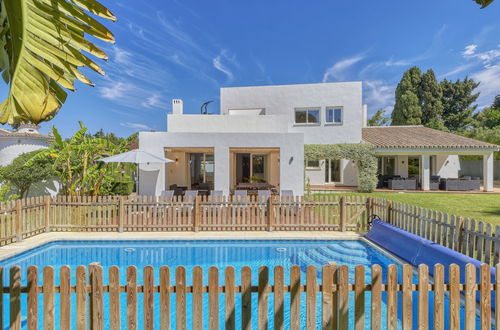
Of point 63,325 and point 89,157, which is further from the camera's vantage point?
point 89,157

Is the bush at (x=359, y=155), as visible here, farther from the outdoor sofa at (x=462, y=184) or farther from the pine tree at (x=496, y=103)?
the pine tree at (x=496, y=103)

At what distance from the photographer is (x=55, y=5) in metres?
1.82

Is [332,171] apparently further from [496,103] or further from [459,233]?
[496,103]

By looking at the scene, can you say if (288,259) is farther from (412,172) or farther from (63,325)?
(412,172)

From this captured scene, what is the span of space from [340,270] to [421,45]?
29255 mm

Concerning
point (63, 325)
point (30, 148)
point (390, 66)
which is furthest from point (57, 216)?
point (390, 66)

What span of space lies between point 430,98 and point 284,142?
45.0 m

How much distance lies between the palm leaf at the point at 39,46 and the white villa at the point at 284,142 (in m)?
12.3

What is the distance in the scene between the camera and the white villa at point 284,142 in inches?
565

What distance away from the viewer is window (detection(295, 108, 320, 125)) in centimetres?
2289

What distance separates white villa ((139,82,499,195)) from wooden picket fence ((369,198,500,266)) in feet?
19.4

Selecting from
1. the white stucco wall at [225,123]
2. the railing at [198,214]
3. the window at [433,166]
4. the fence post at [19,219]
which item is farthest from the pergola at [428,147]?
the fence post at [19,219]

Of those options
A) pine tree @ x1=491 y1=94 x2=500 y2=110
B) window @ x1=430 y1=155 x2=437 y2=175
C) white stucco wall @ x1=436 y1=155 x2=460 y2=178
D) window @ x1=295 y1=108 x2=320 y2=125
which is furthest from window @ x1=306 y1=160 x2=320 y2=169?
pine tree @ x1=491 y1=94 x2=500 y2=110

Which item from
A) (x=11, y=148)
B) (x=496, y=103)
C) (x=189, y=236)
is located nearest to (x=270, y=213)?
(x=189, y=236)
